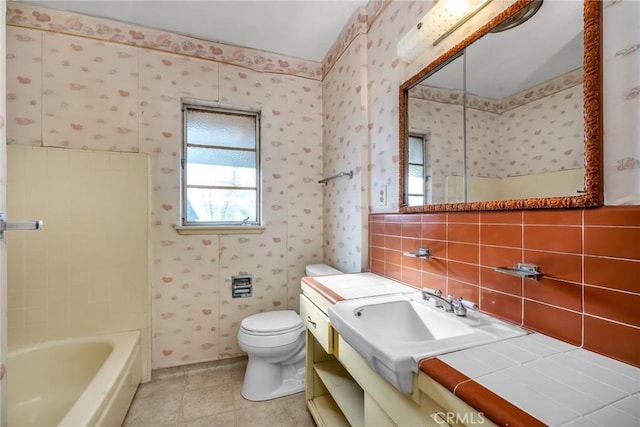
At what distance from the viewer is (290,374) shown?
76.1 inches

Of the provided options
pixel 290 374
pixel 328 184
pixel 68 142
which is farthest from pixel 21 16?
pixel 290 374

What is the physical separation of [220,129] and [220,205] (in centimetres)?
63

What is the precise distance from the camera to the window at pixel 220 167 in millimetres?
2156

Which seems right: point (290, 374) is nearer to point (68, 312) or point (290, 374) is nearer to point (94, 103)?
point (68, 312)

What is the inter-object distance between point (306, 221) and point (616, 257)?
191 centimetres

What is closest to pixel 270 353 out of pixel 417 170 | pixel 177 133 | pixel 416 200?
pixel 416 200

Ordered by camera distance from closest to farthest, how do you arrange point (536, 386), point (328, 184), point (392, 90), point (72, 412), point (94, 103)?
point (536, 386), point (72, 412), point (392, 90), point (94, 103), point (328, 184)

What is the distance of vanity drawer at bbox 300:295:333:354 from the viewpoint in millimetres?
1188

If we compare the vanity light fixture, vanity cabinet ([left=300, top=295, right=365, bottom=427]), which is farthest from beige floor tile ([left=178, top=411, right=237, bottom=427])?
the vanity light fixture

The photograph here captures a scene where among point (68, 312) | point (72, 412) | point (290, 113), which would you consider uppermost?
point (290, 113)

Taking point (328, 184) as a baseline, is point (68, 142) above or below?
above

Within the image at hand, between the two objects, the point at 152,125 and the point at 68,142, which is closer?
the point at 68,142

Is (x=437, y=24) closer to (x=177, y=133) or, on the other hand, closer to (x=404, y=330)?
(x=404, y=330)

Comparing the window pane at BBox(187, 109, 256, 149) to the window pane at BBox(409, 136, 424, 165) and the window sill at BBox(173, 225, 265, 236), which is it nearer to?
the window sill at BBox(173, 225, 265, 236)
